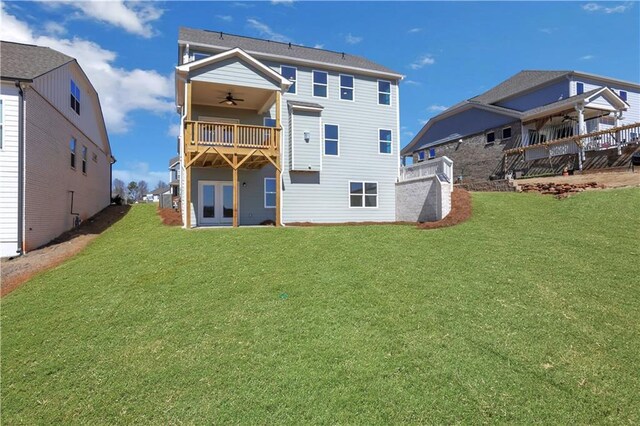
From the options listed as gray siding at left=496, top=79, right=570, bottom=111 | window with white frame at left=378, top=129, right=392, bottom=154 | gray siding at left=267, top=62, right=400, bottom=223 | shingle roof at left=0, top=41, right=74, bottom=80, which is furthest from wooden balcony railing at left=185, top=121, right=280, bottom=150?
gray siding at left=496, top=79, right=570, bottom=111

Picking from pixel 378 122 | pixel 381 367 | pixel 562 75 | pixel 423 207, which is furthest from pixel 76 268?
pixel 562 75

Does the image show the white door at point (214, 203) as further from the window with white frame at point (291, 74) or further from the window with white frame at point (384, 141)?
the window with white frame at point (384, 141)

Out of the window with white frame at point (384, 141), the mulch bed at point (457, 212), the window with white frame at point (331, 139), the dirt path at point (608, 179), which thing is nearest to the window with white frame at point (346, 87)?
the window with white frame at point (331, 139)

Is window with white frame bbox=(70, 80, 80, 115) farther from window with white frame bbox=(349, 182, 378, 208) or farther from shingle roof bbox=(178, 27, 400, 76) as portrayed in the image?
window with white frame bbox=(349, 182, 378, 208)

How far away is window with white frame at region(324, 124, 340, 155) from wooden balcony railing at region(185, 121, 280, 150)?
4012 mm

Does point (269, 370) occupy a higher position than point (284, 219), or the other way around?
point (284, 219)

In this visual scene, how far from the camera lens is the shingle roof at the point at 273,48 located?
1653 centimetres

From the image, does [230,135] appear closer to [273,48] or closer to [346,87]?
[273,48]

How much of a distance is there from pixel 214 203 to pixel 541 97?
23.5 m

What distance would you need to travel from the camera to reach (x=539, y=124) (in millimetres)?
22688

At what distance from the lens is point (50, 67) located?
12703mm

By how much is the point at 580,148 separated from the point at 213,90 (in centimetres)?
1890

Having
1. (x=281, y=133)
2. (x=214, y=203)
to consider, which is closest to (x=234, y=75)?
(x=281, y=133)

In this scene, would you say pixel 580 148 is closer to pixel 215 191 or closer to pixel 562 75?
pixel 562 75
